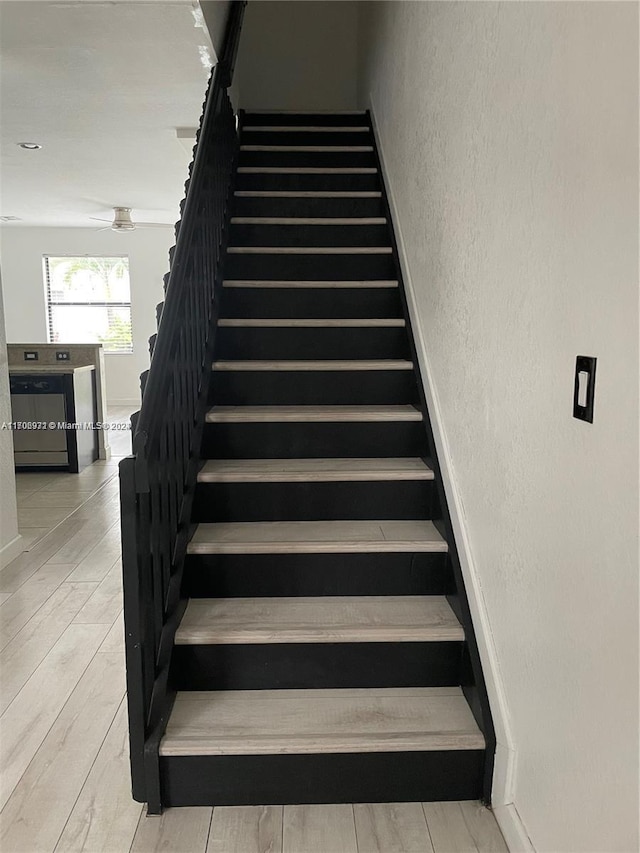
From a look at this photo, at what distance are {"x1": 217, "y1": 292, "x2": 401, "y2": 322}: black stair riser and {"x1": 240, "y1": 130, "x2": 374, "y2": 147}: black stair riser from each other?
5.76 feet

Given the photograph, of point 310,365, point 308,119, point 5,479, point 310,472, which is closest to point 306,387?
point 310,365

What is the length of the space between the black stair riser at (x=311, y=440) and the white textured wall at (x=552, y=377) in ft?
1.25

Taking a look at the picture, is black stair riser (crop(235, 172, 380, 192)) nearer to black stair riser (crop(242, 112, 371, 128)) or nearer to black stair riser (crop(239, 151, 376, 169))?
black stair riser (crop(239, 151, 376, 169))

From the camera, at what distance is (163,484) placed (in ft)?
6.20

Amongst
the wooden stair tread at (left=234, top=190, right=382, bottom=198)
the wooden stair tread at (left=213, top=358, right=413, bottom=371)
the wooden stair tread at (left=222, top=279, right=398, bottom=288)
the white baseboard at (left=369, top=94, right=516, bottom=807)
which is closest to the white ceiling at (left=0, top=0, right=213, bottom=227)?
the wooden stair tread at (left=234, top=190, right=382, bottom=198)

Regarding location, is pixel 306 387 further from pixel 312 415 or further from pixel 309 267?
pixel 309 267

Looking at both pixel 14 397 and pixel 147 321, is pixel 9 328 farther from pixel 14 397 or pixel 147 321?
pixel 14 397

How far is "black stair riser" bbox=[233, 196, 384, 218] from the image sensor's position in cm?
362

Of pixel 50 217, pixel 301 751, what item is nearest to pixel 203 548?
pixel 301 751

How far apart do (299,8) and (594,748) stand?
6139 mm

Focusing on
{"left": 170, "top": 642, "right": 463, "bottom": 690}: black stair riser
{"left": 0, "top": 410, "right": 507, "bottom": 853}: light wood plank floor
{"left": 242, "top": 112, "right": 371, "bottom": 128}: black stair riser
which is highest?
{"left": 242, "top": 112, "right": 371, "bottom": 128}: black stair riser

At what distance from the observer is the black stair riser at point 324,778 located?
173 centimetres

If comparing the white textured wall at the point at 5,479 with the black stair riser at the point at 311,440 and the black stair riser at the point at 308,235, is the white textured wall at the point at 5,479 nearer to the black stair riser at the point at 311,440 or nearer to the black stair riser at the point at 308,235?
the black stair riser at the point at 308,235

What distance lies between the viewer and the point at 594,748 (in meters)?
1.21
